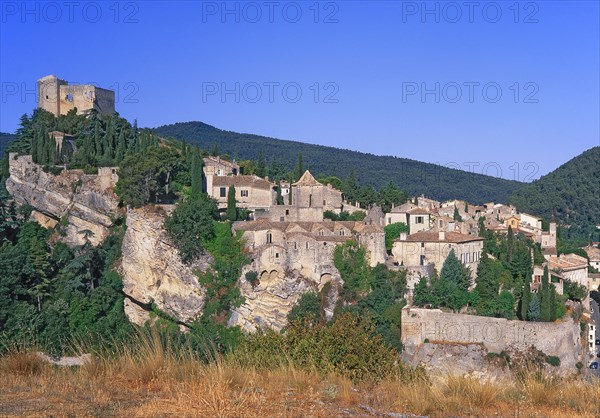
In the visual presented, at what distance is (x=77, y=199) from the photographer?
46.4 metres

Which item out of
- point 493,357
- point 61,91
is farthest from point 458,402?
point 61,91

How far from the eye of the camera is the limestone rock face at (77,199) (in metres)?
46.1

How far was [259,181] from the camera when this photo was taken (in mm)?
48781

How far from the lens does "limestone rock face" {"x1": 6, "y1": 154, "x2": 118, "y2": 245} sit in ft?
151

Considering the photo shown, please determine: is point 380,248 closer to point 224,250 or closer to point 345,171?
point 224,250

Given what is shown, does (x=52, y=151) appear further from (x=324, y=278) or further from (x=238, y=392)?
(x=238, y=392)

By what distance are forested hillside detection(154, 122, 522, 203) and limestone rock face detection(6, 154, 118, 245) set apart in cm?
6829

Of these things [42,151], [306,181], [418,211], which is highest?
[42,151]

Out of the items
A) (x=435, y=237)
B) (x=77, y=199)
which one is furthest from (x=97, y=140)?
(x=435, y=237)

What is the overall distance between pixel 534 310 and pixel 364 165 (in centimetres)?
8888

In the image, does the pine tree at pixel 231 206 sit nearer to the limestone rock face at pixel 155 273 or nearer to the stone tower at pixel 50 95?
the limestone rock face at pixel 155 273

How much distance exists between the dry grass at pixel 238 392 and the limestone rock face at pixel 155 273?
32734 millimetres

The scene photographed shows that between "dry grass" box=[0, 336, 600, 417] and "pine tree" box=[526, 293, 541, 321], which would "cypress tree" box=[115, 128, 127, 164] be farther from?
"dry grass" box=[0, 336, 600, 417]

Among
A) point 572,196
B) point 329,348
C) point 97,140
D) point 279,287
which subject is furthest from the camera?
point 572,196
